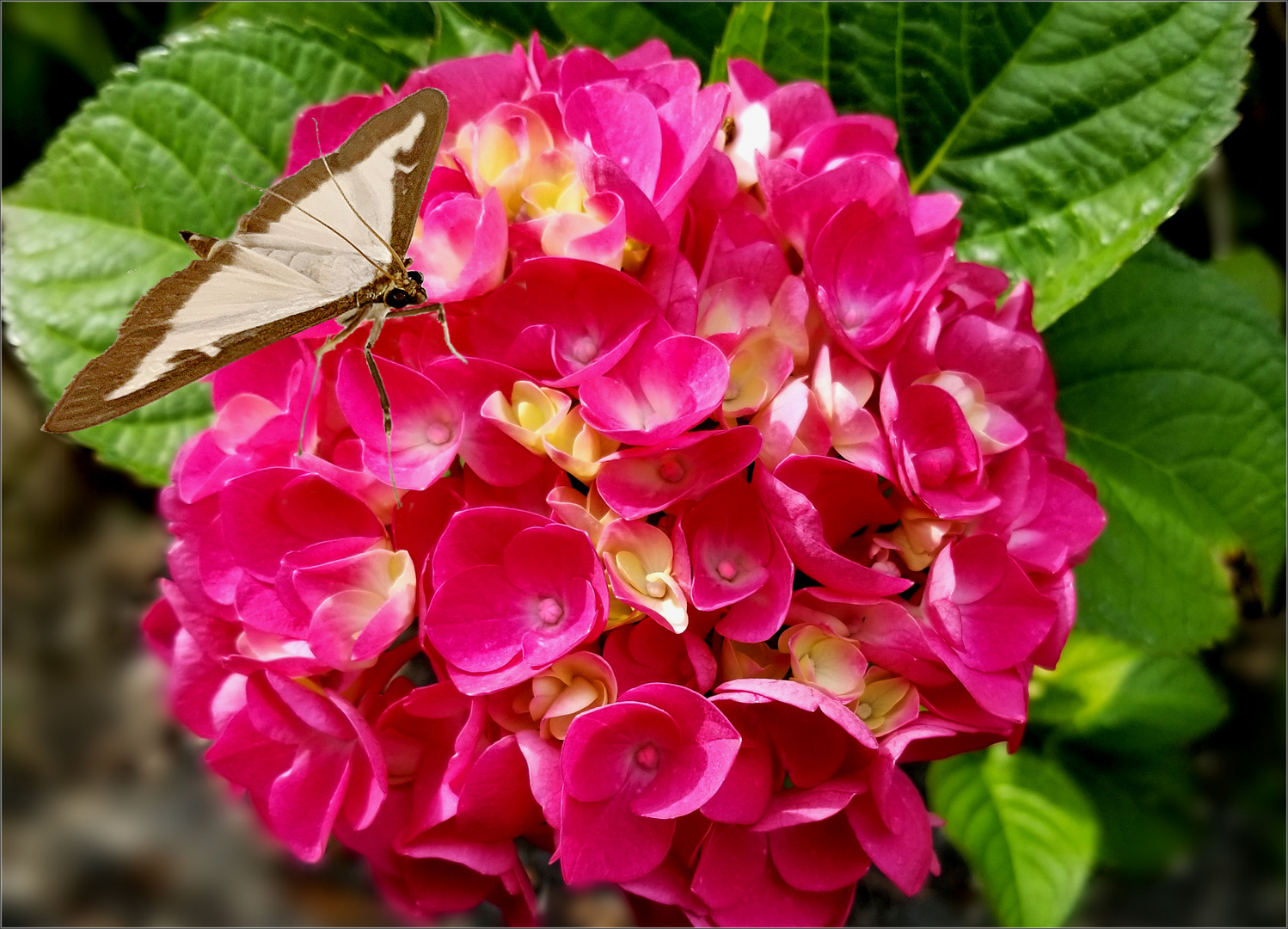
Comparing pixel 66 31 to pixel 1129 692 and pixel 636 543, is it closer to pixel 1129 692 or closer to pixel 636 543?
pixel 636 543

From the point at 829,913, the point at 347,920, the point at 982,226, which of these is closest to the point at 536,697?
the point at 829,913

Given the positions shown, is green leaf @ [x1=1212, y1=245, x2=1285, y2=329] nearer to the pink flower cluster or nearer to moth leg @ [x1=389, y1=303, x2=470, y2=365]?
the pink flower cluster

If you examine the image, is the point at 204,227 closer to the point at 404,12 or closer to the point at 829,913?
the point at 404,12

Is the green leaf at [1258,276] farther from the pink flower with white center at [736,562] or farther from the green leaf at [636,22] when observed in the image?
the pink flower with white center at [736,562]

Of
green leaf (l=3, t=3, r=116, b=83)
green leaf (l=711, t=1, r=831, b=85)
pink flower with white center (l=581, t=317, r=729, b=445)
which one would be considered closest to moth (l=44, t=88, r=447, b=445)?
pink flower with white center (l=581, t=317, r=729, b=445)

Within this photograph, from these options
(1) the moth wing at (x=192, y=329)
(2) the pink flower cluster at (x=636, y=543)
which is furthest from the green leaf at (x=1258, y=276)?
(1) the moth wing at (x=192, y=329)

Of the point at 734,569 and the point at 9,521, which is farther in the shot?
the point at 9,521
